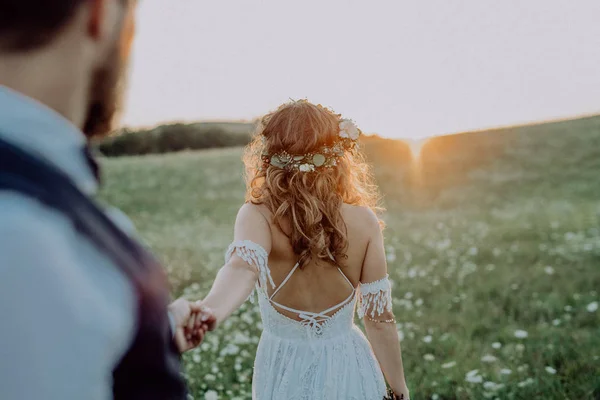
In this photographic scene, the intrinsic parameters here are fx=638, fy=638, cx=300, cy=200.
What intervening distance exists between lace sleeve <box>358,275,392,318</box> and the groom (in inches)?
99.3

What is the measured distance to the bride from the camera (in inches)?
128

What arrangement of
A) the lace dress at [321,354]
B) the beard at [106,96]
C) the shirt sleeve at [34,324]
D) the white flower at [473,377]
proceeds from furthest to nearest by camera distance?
the white flower at [473,377], the lace dress at [321,354], the beard at [106,96], the shirt sleeve at [34,324]

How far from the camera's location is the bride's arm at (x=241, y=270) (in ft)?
9.92

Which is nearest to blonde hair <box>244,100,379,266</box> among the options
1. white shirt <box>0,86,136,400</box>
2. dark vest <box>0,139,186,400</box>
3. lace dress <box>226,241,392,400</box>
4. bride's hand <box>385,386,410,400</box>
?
lace dress <box>226,241,392,400</box>

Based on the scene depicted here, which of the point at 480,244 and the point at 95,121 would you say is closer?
the point at 95,121

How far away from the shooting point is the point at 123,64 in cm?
103

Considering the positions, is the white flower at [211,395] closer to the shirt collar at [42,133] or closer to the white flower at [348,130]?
the white flower at [348,130]

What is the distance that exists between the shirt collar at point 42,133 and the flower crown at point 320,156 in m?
2.40

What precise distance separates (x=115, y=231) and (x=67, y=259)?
0.15 m

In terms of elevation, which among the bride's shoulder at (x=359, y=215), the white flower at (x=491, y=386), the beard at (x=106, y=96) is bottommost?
the white flower at (x=491, y=386)

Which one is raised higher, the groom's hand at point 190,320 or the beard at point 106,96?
the beard at point 106,96

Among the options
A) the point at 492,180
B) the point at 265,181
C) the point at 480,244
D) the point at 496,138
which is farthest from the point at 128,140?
the point at 265,181

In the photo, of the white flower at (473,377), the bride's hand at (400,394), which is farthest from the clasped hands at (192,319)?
the white flower at (473,377)

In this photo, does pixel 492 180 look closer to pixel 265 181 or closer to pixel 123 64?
pixel 265 181
